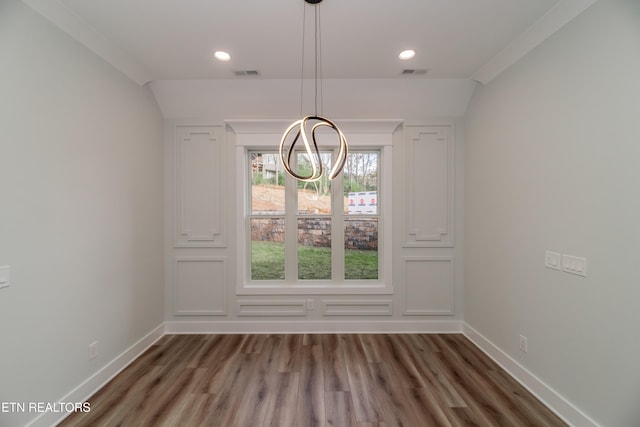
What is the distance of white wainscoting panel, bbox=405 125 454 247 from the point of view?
10.7 feet

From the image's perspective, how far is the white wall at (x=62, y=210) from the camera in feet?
5.34

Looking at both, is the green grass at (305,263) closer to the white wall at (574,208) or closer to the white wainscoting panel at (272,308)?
the white wainscoting panel at (272,308)

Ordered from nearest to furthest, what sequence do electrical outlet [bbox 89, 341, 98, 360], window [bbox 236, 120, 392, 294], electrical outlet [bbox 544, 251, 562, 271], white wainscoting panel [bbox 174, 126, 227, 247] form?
1. electrical outlet [bbox 544, 251, 562, 271]
2. electrical outlet [bbox 89, 341, 98, 360]
3. white wainscoting panel [bbox 174, 126, 227, 247]
4. window [bbox 236, 120, 392, 294]

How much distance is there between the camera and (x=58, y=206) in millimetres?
1912

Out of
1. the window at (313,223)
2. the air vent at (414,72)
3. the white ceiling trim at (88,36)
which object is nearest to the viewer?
the white ceiling trim at (88,36)

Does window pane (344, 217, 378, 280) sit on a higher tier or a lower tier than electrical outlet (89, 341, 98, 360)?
higher

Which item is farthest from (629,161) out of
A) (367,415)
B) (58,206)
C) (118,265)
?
(118,265)

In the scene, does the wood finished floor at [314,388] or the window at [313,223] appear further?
the window at [313,223]

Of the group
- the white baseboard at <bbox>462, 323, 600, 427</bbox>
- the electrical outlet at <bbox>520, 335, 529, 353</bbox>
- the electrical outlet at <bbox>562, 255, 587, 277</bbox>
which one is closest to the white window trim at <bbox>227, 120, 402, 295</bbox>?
the white baseboard at <bbox>462, 323, 600, 427</bbox>

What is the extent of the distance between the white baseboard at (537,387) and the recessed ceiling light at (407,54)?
295cm

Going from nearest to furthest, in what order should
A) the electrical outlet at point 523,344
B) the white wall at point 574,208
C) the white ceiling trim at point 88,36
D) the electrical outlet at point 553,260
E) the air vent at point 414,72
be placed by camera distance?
the white wall at point 574,208
the white ceiling trim at point 88,36
the electrical outlet at point 553,260
the electrical outlet at point 523,344
the air vent at point 414,72

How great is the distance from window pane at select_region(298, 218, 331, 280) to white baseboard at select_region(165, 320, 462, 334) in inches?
23.9

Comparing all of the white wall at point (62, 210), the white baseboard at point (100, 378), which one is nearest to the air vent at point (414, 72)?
the white wall at point (62, 210)

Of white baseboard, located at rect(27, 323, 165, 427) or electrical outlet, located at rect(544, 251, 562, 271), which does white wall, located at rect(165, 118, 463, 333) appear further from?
electrical outlet, located at rect(544, 251, 562, 271)
